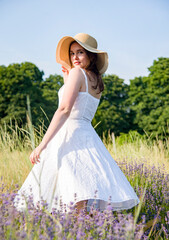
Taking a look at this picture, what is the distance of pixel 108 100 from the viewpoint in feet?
90.9

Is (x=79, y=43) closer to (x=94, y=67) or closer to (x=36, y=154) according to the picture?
(x=94, y=67)

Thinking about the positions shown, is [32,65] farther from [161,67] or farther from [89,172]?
[89,172]

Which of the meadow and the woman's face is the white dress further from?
the woman's face

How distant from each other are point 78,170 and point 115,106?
24297 mm

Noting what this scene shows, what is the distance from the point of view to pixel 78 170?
189 cm

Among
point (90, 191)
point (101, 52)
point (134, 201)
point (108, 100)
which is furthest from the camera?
point (108, 100)

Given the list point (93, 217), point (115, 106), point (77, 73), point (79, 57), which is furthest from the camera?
point (115, 106)

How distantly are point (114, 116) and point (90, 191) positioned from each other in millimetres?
23035

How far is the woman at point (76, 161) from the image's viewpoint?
6.12 feet

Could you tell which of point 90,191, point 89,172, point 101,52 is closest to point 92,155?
point 89,172

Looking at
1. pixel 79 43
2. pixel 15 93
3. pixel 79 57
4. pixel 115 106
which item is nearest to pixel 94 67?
pixel 79 57

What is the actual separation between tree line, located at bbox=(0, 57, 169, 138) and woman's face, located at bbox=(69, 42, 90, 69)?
11.9m

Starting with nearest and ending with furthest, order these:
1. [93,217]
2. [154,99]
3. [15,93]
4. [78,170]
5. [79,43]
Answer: [93,217] < [78,170] < [79,43] < [15,93] < [154,99]

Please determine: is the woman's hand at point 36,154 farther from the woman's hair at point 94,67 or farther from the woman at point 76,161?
the woman's hair at point 94,67
